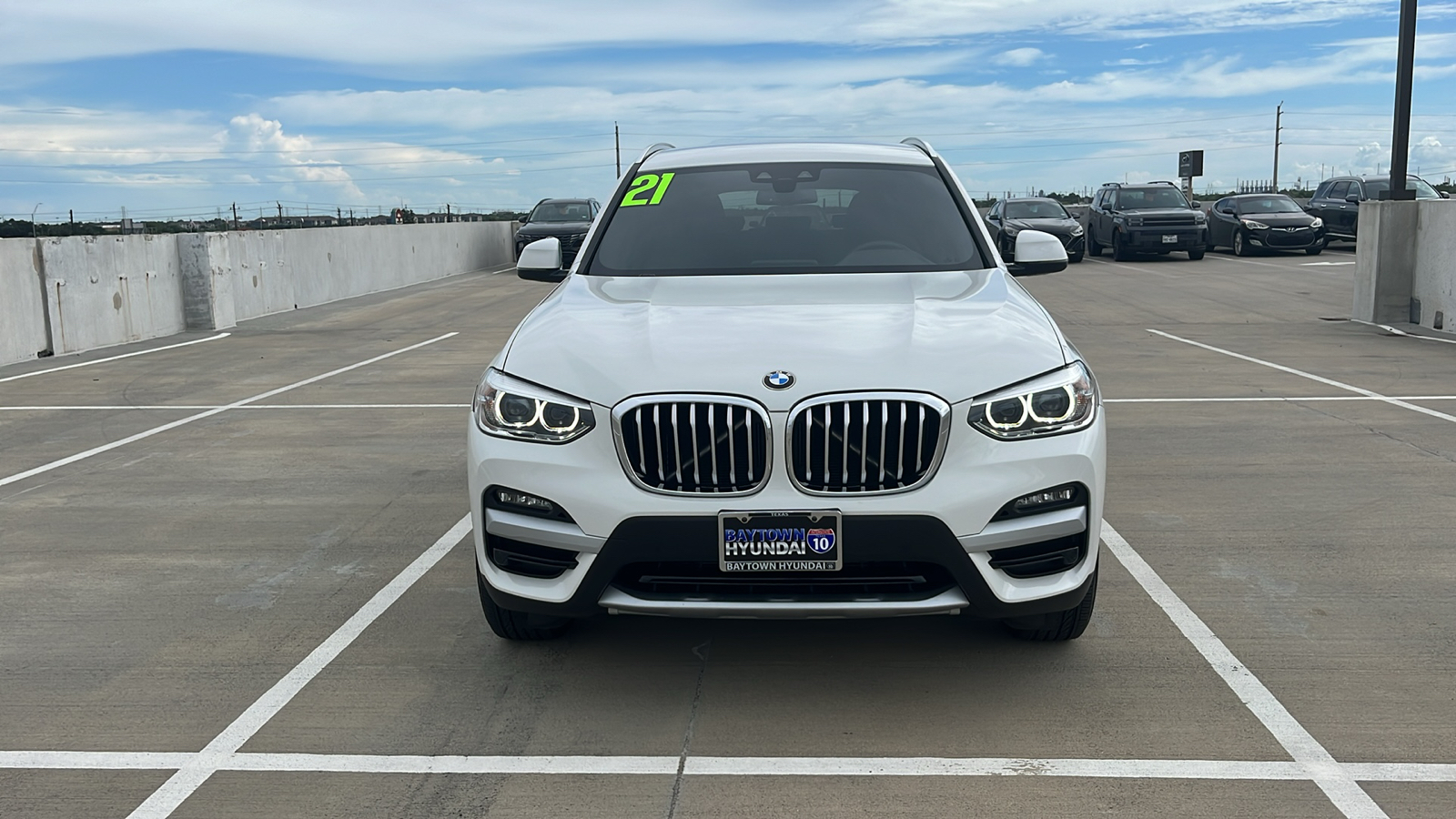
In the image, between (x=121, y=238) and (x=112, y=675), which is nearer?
(x=112, y=675)

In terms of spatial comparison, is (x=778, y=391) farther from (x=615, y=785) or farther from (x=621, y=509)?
A: (x=615, y=785)

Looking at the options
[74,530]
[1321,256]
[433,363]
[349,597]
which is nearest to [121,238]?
[433,363]

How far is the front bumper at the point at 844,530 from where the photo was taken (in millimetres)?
3535

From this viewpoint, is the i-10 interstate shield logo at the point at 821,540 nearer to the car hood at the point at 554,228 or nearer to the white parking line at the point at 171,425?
the white parking line at the point at 171,425

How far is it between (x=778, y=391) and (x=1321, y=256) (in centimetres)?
2931

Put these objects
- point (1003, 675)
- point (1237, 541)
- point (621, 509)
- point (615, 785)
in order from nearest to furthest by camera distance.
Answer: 1. point (615, 785)
2. point (621, 509)
3. point (1003, 675)
4. point (1237, 541)

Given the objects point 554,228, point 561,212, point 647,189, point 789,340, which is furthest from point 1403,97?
point 561,212

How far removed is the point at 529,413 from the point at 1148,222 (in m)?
27.1

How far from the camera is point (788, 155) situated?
225 inches

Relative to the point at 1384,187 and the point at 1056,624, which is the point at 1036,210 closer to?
the point at 1384,187

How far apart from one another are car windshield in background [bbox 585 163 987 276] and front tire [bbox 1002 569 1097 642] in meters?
1.45

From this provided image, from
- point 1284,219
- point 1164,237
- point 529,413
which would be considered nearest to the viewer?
point 529,413

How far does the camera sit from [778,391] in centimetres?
361

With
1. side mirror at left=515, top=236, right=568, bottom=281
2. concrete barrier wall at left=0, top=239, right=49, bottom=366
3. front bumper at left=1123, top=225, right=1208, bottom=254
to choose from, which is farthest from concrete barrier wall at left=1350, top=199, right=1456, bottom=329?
concrete barrier wall at left=0, top=239, right=49, bottom=366
